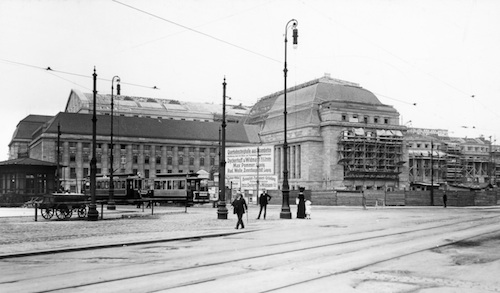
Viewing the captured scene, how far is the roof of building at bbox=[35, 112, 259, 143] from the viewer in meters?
103

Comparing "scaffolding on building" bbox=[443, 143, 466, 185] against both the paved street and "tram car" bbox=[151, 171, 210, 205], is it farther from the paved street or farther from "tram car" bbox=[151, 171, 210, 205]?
the paved street

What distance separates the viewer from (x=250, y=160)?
1155 inches

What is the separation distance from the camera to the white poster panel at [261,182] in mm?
28562

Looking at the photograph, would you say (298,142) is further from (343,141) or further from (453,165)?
(453,165)

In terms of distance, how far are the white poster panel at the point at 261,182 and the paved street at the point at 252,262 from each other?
785cm

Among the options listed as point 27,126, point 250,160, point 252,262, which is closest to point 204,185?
point 250,160

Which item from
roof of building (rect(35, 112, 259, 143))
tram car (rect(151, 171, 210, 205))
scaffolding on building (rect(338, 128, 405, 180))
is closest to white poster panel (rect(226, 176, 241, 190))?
tram car (rect(151, 171, 210, 205))

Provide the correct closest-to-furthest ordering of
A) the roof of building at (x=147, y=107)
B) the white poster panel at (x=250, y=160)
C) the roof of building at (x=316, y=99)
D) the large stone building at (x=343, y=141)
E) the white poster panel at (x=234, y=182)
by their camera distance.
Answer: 1. the white poster panel at (x=250, y=160)
2. the white poster panel at (x=234, y=182)
3. the large stone building at (x=343, y=141)
4. the roof of building at (x=316, y=99)
5. the roof of building at (x=147, y=107)

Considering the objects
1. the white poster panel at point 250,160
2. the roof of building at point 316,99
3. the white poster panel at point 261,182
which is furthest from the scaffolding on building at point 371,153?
the white poster panel at point 261,182

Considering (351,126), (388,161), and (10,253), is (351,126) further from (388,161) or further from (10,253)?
(10,253)

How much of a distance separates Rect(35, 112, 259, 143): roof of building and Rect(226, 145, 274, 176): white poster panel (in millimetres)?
76563

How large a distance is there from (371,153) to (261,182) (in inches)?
3023

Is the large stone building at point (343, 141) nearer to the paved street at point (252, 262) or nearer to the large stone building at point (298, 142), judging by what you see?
the large stone building at point (298, 142)

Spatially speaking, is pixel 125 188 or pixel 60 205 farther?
pixel 125 188
